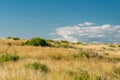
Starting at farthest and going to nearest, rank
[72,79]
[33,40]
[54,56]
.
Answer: [33,40] < [54,56] < [72,79]

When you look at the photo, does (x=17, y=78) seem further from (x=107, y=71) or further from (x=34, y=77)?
(x=107, y=71)

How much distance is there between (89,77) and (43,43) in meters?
34.3

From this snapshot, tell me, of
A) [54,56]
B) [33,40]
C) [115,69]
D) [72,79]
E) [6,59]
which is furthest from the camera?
[33,40]

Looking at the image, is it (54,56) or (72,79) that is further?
(54,56)

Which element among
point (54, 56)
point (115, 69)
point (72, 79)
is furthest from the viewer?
point (54, 56)

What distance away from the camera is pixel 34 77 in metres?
11.4

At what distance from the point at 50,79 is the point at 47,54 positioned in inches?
611

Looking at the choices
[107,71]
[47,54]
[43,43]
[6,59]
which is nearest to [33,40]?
[43,43]

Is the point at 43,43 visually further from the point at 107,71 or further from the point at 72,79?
the point at 72,79

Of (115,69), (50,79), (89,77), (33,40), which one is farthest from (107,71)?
(33,40)

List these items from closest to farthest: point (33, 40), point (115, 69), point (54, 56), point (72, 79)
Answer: point (72, 79)
point (115, 69)
point (54, 56)
point (33, 40)

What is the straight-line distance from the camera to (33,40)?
1761 inches

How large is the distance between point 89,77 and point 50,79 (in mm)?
1655

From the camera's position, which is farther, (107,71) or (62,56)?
(62,56)
